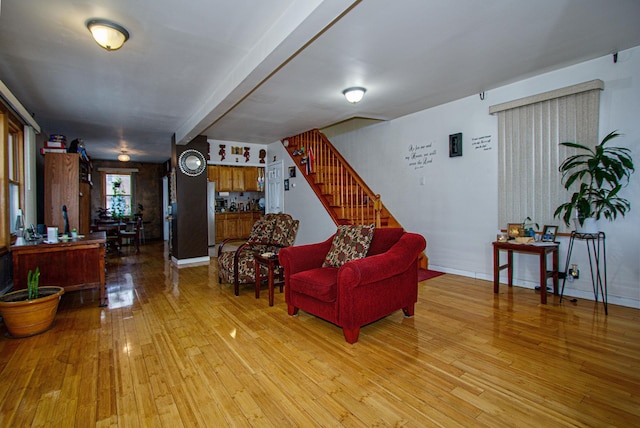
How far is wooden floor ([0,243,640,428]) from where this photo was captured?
177 cm

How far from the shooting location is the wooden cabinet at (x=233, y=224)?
29.7 feet

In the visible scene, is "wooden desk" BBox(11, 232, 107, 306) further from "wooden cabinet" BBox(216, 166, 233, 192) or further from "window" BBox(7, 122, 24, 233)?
"wooden cabinet" BBox(216, 166, 233, 192)

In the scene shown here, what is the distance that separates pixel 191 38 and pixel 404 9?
6.00 feet

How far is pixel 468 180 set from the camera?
4.74 metres

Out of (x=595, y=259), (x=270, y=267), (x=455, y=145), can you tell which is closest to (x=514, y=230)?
(x=595, y=259)

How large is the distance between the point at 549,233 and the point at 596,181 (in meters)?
0.72

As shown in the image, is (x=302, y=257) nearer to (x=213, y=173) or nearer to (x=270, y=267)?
(x=270, y=267)

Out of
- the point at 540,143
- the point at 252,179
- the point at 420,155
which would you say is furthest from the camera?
the point at 252,179

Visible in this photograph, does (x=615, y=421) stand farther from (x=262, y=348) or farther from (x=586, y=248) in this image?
(x=586, y=248)

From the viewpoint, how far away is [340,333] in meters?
2.87

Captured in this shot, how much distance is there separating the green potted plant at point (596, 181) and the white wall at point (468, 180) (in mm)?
122

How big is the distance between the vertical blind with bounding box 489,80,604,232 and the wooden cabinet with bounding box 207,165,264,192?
6.50 metres

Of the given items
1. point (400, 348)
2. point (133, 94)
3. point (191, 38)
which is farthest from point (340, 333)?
point (133, 94)

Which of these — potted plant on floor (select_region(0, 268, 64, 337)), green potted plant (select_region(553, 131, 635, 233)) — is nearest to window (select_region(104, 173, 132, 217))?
potted plant on floor (select_region(0, 268, 64, 337))
